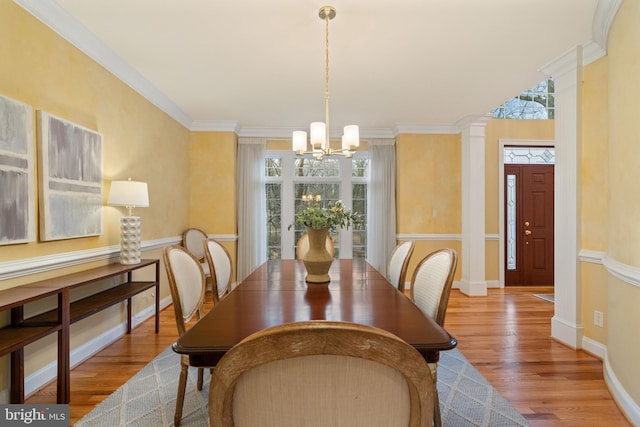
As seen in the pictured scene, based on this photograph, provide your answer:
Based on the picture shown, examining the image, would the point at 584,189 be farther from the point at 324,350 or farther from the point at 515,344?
the point at 324,350

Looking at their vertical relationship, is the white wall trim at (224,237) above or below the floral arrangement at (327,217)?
below

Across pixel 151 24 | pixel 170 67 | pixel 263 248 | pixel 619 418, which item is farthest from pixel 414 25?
pixel 263 248

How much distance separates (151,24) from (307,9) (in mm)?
1164

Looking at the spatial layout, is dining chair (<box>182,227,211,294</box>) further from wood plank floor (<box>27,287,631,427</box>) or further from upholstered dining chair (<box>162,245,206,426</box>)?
upholstered dining chair (<box>162,245,206,426</box>)

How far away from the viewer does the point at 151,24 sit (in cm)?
254

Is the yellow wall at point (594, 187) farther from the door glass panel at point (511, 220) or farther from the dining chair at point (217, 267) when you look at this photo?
the dining chair at point (217, 267)

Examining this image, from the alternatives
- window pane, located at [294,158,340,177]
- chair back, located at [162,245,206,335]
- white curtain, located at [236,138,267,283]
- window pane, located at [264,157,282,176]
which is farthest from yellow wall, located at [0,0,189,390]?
window pane, located at [294,158,340,177]

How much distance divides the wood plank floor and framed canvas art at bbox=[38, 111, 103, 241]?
1028 mm

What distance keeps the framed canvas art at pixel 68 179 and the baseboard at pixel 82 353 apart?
88 centimetres

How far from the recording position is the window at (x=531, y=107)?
5445 mm

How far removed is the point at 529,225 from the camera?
554 centimetres

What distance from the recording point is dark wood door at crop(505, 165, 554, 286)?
5523 millimetres

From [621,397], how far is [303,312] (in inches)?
80.2

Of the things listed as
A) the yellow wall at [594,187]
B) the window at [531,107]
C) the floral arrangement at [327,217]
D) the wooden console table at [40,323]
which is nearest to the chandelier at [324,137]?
the floral arrangement at [327,217]
